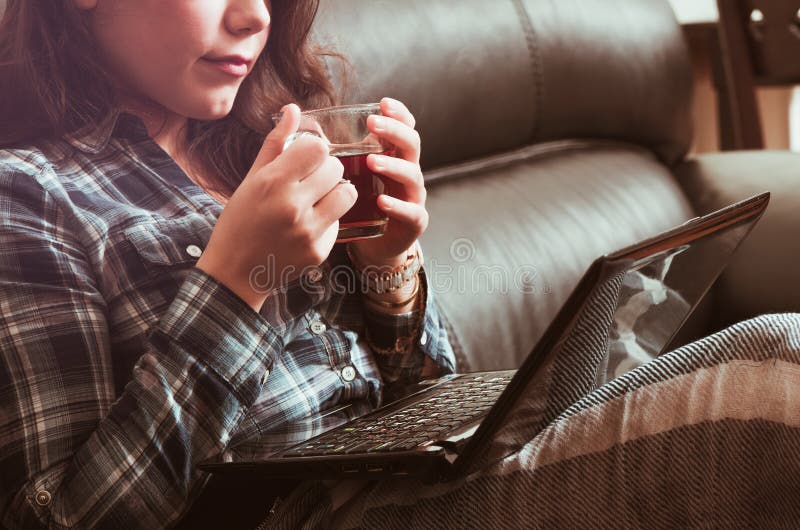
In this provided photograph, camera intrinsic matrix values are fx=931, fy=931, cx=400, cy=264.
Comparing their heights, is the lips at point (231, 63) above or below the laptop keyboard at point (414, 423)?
above

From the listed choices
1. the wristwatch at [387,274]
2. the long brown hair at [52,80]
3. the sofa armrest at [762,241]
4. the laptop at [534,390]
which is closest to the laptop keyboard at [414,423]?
the laptop at [534,390]

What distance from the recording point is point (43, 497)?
2.26ft

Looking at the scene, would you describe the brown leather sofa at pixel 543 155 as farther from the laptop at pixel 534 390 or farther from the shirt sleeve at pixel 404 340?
the laptop at pixel 534 390

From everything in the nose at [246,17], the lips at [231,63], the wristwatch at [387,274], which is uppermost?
the nose at [246,17]

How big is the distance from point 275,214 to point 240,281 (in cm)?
7

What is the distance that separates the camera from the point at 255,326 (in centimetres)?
73

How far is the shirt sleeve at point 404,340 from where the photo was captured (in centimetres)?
98

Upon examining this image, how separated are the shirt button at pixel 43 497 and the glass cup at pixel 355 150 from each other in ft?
0.98

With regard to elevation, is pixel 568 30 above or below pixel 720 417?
above

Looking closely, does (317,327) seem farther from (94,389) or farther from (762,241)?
(762,241)

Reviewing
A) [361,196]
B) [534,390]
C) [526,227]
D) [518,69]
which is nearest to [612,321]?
[534,390]

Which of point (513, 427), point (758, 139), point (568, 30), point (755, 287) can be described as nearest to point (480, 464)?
point (513, 427)

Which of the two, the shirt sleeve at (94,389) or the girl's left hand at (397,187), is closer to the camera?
the shirt sleeve at (94,389)

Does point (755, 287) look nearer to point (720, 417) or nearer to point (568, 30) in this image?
point (568, 30)
